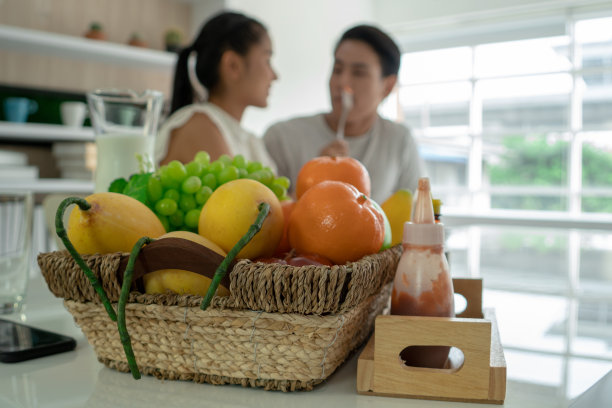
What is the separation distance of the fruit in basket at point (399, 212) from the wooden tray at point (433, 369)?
24cm

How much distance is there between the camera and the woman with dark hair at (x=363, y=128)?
2047mm

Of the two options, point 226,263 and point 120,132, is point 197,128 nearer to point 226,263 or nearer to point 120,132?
point 120,132

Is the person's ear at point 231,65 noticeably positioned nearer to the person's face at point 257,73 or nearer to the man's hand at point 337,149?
the person's face at point 257,73

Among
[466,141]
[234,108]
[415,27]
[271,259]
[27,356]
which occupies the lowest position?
[27,356]

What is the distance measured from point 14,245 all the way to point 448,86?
509cm

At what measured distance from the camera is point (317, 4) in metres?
4.93

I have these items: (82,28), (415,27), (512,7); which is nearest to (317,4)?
(415,27)

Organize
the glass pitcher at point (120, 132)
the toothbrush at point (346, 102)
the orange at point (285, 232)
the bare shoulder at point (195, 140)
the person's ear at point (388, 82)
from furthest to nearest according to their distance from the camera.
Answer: the person's ear at point (388, 82)
the toothbrush at point (346, 102)
the bare shoulder at point (195, 140)
the glass pitcher at point (120, 132)
the orange at point (285, 232)

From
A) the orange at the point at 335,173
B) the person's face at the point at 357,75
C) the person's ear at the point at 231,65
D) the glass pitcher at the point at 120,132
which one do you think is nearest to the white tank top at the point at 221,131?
the person's ear at the point at 231,65

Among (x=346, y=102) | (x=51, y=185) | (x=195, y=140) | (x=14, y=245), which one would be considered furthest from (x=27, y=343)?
(x=51, y=185)

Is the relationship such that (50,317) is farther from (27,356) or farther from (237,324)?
(237,324)

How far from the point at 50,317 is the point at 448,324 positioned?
1.98 feet

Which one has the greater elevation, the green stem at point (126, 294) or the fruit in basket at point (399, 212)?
the fruit in basket at point (399, 212)

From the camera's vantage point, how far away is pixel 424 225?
526 mm
